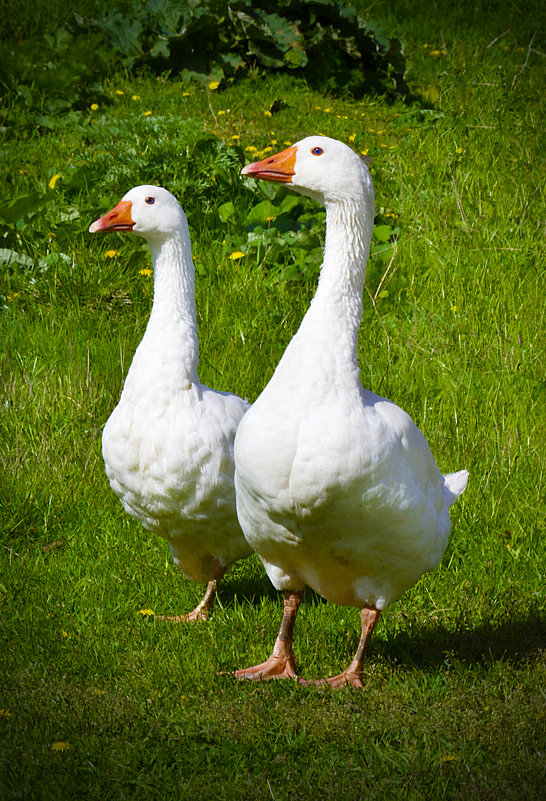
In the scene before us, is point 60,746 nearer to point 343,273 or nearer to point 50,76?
point 343,273

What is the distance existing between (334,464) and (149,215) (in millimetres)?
1898

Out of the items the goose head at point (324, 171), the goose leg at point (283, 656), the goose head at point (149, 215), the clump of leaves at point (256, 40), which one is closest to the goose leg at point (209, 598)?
the goose leg at point (283, 656)

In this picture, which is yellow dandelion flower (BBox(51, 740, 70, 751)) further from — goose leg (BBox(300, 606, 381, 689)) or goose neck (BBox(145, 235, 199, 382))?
goose neck (BBox(145, 235, 199, 382))

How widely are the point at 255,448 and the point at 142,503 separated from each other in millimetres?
1078

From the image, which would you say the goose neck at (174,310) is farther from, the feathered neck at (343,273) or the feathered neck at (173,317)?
the feathered neck at (343,273)

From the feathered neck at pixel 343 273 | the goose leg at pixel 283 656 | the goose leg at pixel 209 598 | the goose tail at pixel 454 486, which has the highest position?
the feathered neck at pixel 343 273

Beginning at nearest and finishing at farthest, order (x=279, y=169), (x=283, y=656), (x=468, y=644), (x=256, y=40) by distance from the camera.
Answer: (x=279, y=169)
(x=283, y=656)
(x=468, y=644)
(x=256, y=40)

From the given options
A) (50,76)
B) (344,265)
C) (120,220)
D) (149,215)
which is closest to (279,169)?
(344,265)

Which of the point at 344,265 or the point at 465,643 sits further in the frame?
the point at 465,643

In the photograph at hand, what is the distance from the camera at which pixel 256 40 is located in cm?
959

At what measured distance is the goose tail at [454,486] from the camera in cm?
421

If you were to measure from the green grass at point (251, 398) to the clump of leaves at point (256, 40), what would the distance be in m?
0.28

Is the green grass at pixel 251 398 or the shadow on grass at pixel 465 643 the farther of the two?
the shadow on grass at pixel 465 643

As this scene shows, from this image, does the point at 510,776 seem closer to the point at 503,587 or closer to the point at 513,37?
the point at 503,587
